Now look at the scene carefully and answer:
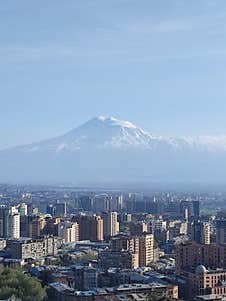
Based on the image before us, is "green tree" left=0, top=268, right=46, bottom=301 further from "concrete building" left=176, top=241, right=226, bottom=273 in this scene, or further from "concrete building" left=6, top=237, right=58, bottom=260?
"concrete building" left=6, top=237, right=58, bottom=260

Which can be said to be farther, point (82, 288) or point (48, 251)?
point (48, 251)

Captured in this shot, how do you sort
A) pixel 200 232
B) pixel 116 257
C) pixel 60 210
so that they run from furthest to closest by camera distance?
pixel 60 210, pixel 200 232, pixel 116 257

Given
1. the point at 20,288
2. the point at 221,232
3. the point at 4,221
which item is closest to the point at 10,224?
the point at 4,221

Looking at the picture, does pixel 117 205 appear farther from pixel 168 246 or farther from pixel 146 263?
pixel 146 263

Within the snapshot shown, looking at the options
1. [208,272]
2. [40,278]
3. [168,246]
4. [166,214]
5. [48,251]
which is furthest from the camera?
[166,214]

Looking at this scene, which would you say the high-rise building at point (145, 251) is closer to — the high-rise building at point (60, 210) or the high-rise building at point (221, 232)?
the high-rise building at point (221, 232)

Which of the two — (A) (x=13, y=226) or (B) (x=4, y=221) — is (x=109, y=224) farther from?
(B) (x=4, y=221)

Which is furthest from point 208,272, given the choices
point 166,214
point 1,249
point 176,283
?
point 166,214

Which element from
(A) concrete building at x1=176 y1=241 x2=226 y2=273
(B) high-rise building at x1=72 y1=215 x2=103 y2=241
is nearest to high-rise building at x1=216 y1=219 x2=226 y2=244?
(B) high-rise building at x1=72 y1=215 x2=103 y2=241
